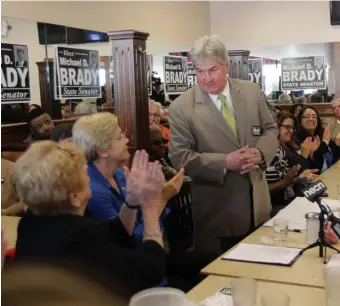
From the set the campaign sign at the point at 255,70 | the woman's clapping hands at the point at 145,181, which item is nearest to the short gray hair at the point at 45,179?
the woman's clapping hands at the point at 145,181

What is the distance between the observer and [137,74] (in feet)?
13.0

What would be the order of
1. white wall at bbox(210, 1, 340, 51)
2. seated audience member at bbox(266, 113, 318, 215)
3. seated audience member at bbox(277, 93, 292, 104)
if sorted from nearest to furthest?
seated audience member at bbox(266, 113, 318, 215) → white wall at bbox(210, 1, 340, 51) → seated audience member at bbox(277, 93, 292, 104)

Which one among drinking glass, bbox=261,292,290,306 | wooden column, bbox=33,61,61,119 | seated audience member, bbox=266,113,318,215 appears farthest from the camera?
wooden column, bbox=33,61,61,119

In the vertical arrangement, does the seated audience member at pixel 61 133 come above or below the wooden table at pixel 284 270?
above

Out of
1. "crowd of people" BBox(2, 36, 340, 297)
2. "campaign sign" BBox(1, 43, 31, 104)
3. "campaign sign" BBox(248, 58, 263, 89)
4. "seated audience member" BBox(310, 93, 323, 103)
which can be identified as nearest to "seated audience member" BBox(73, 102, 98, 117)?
"crowd of people" BBox(2, 36, 340, 297)

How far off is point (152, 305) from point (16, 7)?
9.88ft

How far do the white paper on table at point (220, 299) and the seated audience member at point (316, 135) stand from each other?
3242mm

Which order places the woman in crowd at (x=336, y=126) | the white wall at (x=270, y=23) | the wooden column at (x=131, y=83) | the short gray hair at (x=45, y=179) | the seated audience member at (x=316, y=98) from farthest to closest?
the seated audience member at (x=316, y=98) < the white wall at (x=270, y=23) < the woman in crowd at (x=336, y=126) < the wooden column at (x=131, y=83) < the short gray hair at (x=45, y=179)

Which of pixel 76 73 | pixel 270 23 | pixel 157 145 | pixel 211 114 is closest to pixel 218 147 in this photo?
pixel 211 114

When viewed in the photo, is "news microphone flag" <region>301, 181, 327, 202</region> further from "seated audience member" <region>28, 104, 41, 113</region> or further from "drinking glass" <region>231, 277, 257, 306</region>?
"seated audience member" <region>28, 104, 41, 113</region>

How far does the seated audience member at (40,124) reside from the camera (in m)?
4.27

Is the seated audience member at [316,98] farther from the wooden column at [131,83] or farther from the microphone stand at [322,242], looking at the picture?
the microphone stand at [322,242]

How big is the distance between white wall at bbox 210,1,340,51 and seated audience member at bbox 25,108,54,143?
2.88 metres

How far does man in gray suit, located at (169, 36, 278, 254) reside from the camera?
9.04 feet
